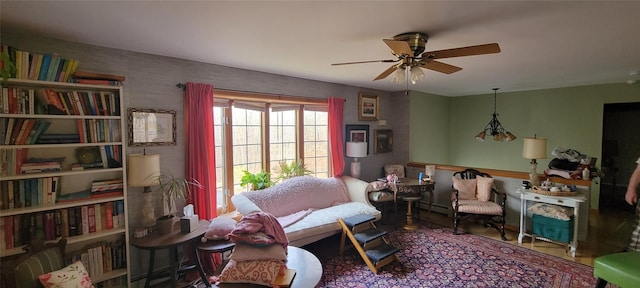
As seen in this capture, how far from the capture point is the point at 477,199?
14.0ft

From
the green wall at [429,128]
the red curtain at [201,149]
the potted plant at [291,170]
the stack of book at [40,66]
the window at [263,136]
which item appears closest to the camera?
the stack of book at [40,66]

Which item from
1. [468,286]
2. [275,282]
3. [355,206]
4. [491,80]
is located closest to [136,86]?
[275,282]

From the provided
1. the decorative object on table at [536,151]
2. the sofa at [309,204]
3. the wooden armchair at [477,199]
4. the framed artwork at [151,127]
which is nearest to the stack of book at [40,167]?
the framed artwork at [151,127]

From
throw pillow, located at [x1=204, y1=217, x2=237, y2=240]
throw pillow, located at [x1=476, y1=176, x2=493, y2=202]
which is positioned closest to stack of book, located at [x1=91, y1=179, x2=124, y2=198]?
throw pillow, located at [x1=204, y1=217, x2=237, y2=240]

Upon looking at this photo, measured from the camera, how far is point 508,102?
5883 millimetres

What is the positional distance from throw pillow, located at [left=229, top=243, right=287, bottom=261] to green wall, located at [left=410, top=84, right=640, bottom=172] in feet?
13.9

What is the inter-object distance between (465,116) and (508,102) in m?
0.90

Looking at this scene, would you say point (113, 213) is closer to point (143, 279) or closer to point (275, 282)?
point (143, 279)

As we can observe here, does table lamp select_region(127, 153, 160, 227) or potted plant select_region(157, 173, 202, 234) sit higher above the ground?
table lamp select_region(127, 153, 160, 227)

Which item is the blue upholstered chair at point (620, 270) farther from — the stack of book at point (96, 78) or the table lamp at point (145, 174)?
the stack of book at point (96, 78)

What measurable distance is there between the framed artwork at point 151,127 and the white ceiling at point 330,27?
1.94 ft

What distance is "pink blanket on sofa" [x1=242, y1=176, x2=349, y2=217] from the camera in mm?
3508

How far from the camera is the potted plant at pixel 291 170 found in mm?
4074

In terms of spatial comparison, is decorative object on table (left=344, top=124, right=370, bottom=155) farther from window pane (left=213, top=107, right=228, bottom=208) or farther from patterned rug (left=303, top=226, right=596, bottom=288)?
window pane (left=213, top=107, right=228, bottom=208)
